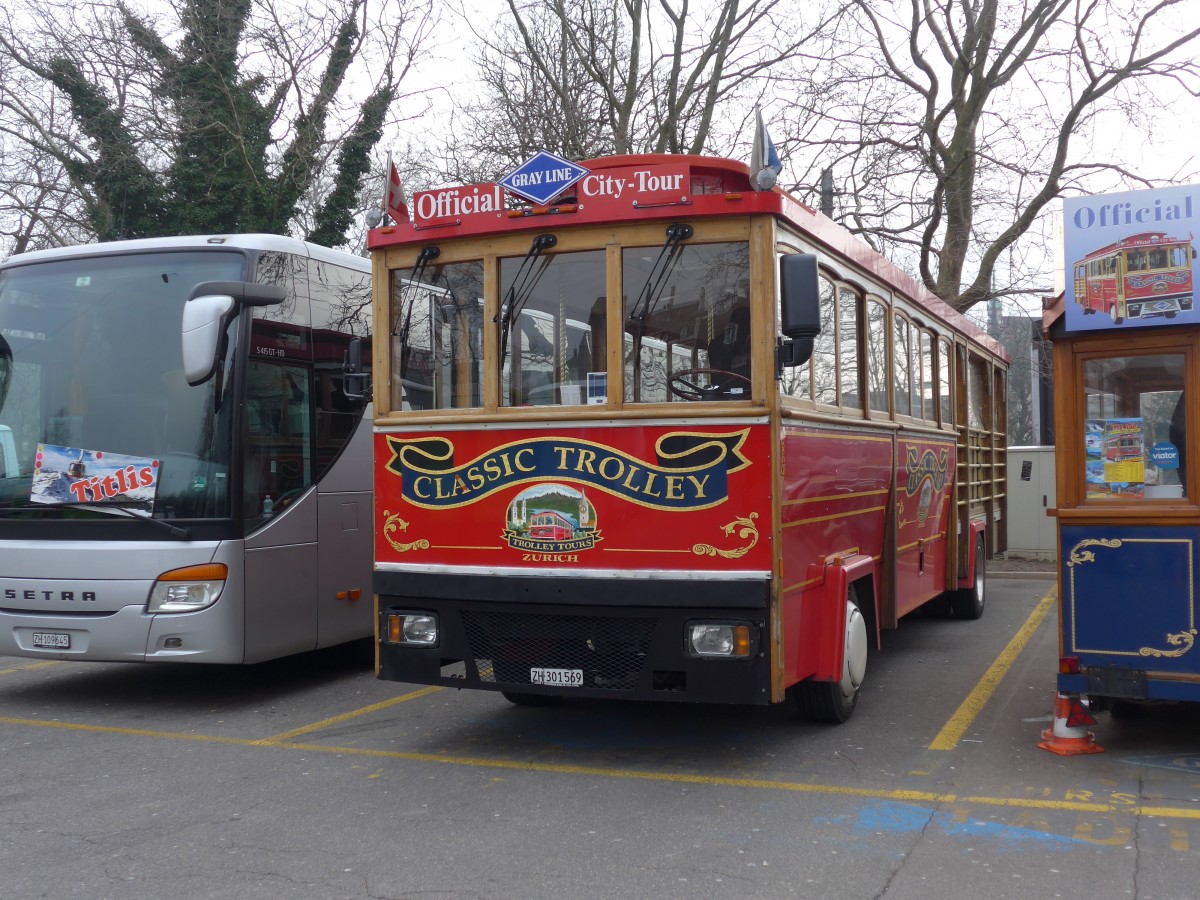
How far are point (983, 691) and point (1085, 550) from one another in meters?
2.30

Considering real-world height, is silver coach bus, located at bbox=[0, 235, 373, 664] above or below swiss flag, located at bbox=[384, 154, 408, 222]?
below

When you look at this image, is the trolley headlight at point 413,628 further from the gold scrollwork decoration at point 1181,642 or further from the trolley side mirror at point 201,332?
the gold scrollwork decoration at point 1181,642

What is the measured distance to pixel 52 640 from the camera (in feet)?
25.3

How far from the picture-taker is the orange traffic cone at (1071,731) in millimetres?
6250

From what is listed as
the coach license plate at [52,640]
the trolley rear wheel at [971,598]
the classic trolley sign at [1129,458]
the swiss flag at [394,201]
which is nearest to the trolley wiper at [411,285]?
the swiss flag at [394,201]

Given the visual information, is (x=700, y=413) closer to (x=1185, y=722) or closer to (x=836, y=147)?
(x=1185, y=722)

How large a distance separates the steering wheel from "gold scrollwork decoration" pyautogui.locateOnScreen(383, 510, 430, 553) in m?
1.63

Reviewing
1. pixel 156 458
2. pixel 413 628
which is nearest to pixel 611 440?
pixel 413 628

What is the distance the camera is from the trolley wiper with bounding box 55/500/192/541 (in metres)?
7.57

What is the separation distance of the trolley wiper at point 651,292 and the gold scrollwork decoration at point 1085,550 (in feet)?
8.03

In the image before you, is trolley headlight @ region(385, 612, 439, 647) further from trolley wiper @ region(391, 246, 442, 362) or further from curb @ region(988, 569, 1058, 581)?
curb @ region(988, 569, 1058, 581)

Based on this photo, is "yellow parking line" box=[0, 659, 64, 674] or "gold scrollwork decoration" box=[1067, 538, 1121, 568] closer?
"gold scrollwork decoration" box=[1067, 538, 1121, 568]

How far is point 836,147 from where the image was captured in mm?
18594

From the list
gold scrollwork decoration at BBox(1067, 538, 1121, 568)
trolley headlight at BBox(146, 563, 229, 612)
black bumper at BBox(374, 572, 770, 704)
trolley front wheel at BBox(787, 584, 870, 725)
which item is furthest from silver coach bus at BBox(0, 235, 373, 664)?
gold scrollwork decoration at BBox(1067, 538, 1121, 568)
